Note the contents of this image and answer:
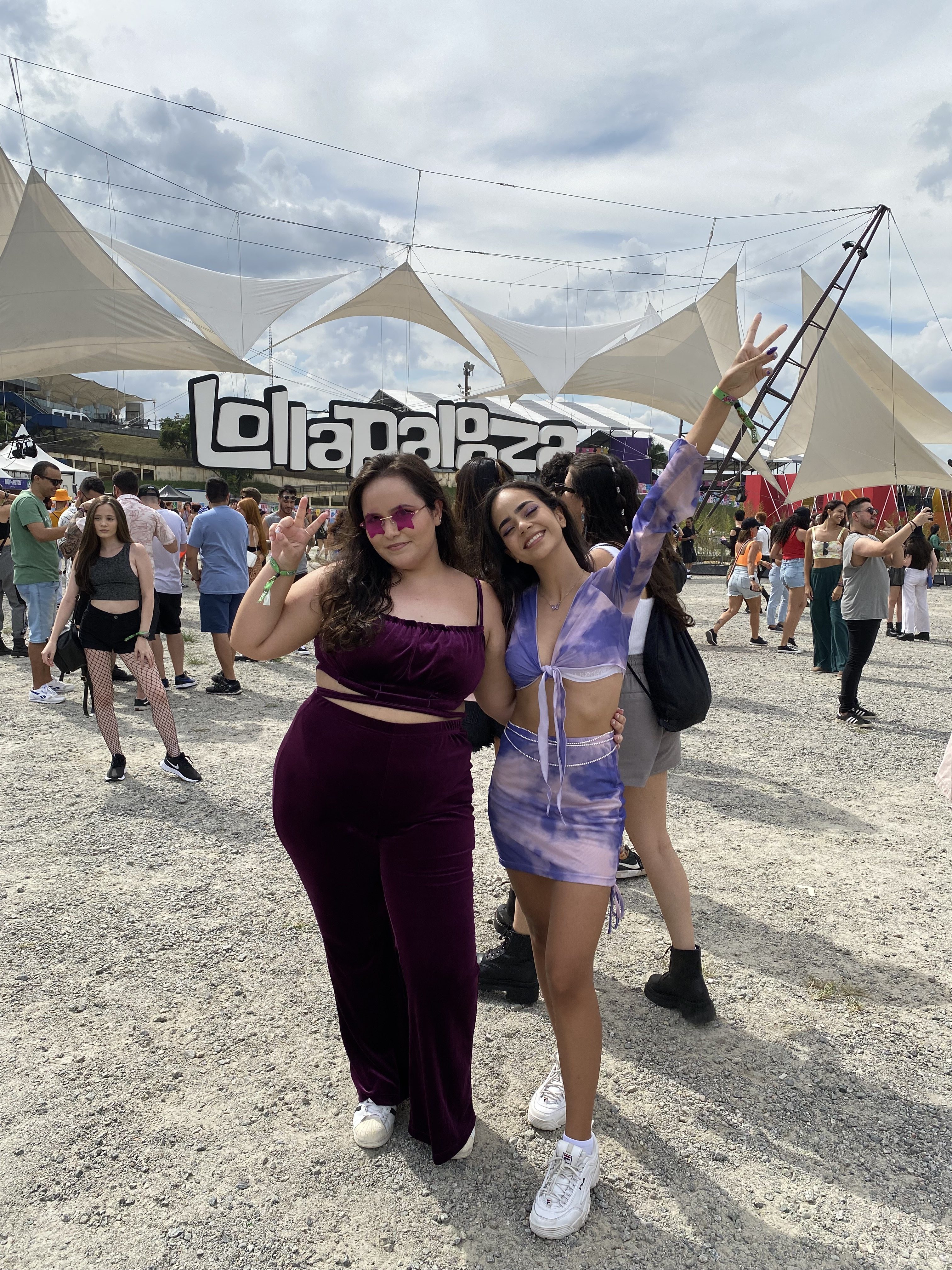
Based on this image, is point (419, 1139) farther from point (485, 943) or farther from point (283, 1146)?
point (485, 943)

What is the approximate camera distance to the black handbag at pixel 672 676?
105 inches

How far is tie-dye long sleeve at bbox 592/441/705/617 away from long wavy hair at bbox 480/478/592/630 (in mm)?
157

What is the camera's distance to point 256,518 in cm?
903

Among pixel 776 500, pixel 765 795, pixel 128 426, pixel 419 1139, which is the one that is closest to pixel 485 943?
pixel 419 1139

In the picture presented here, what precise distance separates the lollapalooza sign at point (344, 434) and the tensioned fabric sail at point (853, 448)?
36.6ft

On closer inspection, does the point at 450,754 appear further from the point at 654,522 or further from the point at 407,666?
the point at 654,522

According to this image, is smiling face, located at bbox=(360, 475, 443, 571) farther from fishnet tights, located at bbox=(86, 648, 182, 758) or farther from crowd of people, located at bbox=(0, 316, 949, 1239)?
fishnet tights, located at bbox=(86, 648, 182, 758)

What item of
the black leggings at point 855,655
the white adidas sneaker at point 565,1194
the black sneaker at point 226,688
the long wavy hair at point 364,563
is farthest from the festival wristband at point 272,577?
the black sneaker at point 226,688

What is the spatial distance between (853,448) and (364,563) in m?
24.4

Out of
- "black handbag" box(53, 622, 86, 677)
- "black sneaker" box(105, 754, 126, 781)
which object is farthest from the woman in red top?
"black handbag" box(53, 622, 86, 677)

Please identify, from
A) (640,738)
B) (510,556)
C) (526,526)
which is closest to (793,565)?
(640,738)

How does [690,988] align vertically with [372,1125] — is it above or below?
above

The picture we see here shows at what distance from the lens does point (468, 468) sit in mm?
3002

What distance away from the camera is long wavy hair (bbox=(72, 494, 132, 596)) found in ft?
16.4
